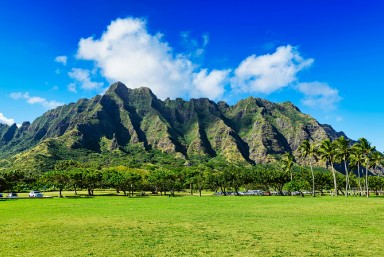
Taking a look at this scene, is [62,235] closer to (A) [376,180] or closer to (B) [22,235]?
(B) [22,235]

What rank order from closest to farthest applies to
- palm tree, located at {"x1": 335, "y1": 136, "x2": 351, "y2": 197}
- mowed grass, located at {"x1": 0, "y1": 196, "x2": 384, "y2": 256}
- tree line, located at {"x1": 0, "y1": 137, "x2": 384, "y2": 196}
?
mowed grass, located at {"x1": 0, "y1": 196, "x2": 384, "y2": 256} → palm tree, located at {"x1": 335, "y1": 136, "x2": 351, "y2": 197} → tree line, located at {"x1": 0, "y1": 137, "x2": 384, "y2": 196}

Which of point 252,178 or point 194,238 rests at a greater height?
point 252,178

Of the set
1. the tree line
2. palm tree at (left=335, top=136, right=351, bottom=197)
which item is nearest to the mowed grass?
palm tree at (left=335, top=136, right=351, bottom=197)

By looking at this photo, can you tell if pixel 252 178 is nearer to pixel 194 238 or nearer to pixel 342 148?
pixel 342 148

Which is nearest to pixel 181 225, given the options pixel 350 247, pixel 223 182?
pixel 350 247

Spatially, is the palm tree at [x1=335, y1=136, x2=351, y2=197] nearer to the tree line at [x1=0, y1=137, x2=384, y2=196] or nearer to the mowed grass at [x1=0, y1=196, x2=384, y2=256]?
the tree line at [x1=0, y1=137, x2=384, y2=196]

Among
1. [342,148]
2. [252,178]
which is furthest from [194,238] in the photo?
[252,178]

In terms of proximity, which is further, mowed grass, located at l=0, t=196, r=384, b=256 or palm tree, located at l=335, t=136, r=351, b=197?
palm tree, located at l=335, t=136, r=351, b=197

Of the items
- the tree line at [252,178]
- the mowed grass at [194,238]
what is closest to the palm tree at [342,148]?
the tree line at [252,178]

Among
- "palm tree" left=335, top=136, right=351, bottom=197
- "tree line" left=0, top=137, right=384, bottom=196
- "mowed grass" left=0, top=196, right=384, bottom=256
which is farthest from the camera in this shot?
"tree line" left=0, top=137, right=384, bottom=196

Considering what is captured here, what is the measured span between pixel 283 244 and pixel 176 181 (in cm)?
12734

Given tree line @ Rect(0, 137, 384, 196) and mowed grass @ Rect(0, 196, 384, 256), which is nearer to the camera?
mowed grass @ Rect(0, 196, 384, 256)

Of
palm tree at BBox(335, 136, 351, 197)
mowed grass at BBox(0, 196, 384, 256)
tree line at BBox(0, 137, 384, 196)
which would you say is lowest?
mowed grass at BBox(0, 196, 384, 256)

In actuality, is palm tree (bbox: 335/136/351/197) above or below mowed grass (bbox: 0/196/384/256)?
above
